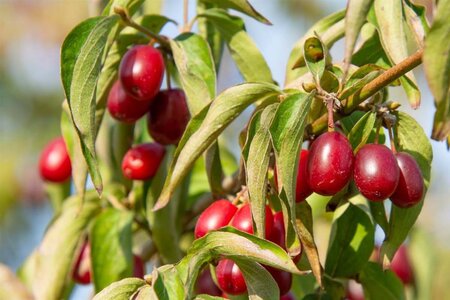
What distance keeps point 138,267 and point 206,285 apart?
227 mm

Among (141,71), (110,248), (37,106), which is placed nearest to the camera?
(141,71)

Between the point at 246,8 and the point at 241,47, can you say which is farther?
the point at 241,47

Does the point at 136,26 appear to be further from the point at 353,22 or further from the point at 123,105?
the point at 353,22

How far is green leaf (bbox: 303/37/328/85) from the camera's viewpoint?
49.9 inches

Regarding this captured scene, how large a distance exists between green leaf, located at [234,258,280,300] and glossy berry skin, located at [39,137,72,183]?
89cm

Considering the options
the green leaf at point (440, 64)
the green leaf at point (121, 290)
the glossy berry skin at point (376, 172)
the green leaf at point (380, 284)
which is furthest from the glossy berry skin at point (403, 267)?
the green leaf at point (440, 64)

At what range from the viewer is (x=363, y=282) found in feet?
5.16

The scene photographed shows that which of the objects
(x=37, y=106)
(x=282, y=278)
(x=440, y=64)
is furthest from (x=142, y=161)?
(x=37, y=106)

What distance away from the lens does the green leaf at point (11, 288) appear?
187cm

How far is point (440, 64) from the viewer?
958 mm

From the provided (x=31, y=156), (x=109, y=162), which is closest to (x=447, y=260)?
(x=31, y=156)

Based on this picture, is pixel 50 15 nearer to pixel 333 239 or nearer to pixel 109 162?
pixel 109 162

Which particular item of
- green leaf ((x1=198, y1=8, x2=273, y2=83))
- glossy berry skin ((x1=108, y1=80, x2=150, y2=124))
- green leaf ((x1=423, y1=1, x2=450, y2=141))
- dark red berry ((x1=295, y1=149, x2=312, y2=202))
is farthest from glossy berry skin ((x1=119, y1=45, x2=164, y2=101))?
green leaf ((x1=423, y1=1, x2=450, y2=141))

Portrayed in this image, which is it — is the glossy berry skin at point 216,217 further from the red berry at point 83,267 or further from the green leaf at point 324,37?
the red berry at point 83,267
